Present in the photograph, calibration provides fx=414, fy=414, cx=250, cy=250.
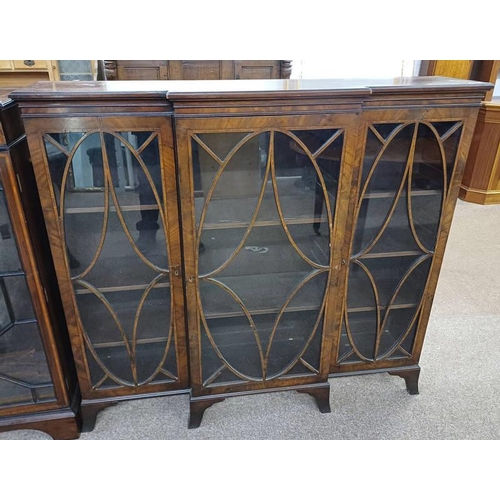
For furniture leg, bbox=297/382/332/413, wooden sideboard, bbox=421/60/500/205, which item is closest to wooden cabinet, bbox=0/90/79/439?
furniture leg, bbox=297/382/332/413

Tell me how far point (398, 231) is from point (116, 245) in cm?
86

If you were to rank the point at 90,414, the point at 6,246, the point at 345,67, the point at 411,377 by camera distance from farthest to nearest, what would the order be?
the point at 345,67
the point at 411,377
the point at 90,414
the point at 6,246

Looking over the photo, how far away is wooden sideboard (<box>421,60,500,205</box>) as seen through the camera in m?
2.99

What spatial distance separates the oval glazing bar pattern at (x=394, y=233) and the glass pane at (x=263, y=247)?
0.13 metres

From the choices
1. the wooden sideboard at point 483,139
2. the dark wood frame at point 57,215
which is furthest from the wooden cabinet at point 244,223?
the wooden sideboard at point 483,139

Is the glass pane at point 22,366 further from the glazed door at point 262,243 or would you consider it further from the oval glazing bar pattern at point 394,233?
the oval glazing bar pattern at point 394,233

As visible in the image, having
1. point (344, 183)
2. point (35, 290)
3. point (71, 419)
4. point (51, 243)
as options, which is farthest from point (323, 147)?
point (71, 419)

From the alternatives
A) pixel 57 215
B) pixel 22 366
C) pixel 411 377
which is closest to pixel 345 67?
pixel 411 377

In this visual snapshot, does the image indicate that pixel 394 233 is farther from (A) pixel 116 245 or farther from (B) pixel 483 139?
(B) pixel 483 139

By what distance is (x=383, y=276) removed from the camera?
1381 mm

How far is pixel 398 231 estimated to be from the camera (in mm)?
1305

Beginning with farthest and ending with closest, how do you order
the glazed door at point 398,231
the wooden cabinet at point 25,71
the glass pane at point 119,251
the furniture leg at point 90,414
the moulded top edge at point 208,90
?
1. the wooden cabinet at point 25,71
2. the furniture leg at point 90,414
3. the glazed door at point 398,231
4. the glass pane at point 119,251
5. the moulded top edge at point 208,90

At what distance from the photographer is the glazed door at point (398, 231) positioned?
3.81 ft

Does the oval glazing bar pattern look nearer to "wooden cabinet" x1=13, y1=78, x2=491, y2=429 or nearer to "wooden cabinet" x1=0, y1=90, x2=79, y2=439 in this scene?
"wooden cabinet" x1=13, y1=78, x2=491, y2=429
